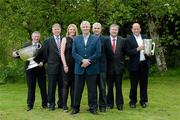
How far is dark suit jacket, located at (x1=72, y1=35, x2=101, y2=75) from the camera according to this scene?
10.6 metres

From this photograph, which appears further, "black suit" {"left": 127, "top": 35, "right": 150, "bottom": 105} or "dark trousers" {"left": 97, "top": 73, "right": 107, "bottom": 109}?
"black suit" {"left": 127, "top": 35, "right": 150, "bottom": 105}

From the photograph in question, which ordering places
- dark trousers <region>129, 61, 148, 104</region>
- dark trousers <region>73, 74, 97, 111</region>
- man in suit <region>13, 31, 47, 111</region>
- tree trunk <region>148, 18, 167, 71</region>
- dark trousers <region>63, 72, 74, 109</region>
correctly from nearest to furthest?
dark trousers <region>73, 74, 97, 111</region> < dark trousers <region>63, 72, 74, 109</region> < man in suit <region>13, 31, 47, 111</region> < dark trousers <region>129, 61, 148, 104</region> < tree trunk <region>148, 18, 167, 71</region>

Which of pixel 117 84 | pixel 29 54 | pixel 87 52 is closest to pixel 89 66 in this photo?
pixel 87 52

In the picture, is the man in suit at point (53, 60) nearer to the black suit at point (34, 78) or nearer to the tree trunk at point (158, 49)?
the black suit at point (34, 78)

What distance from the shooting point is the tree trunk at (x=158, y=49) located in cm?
1912

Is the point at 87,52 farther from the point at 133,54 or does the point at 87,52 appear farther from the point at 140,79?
the point at 140,79

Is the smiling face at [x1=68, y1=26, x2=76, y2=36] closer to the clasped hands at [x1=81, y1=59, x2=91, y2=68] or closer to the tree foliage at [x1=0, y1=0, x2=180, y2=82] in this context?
the clasped hands at [x1=81, y1=59, x2=91, y2=68]

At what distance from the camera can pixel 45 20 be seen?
56.2 feet

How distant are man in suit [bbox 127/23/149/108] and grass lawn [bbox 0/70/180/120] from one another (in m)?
0.34

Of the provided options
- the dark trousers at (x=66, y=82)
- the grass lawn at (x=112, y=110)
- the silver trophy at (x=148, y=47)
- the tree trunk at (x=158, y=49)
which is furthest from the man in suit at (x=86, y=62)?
the tree trunk at (x=158, y=49)

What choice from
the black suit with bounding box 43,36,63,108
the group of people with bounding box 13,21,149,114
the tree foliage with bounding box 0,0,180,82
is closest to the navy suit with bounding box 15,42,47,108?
the group of people with bounding box 13,21,149,114

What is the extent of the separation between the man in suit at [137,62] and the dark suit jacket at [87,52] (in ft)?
3.41

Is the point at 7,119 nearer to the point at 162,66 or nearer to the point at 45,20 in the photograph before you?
the point at 45,20

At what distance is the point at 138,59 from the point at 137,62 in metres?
0.08
